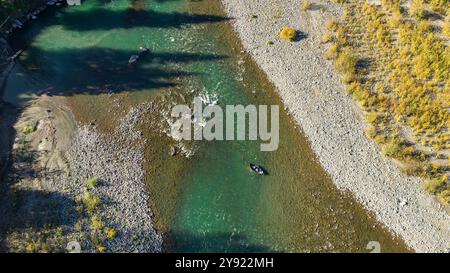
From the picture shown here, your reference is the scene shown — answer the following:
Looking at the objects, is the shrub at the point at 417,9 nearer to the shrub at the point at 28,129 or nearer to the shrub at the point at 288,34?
the shrub at the point at 288,34

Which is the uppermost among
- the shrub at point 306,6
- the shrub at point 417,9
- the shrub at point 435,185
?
the shrub at point 306,6

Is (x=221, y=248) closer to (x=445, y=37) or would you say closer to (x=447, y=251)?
(x=447, y=251)

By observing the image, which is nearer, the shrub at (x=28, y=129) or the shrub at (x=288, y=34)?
the shrub at (x=28, y=129)

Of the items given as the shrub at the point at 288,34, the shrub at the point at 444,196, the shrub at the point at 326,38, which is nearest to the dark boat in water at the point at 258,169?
the shrub at the point at 288,34

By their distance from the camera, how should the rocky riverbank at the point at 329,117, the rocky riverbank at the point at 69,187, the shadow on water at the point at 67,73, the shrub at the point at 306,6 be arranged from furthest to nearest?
the shrub at the point at 306,6 < the rocky riverbank at the point at 329,117 < the shadow on water at the point at 67,73 < the rocky riverbank at the point at 69,187

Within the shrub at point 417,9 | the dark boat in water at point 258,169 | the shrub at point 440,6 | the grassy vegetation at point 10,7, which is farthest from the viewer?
the shrub at point 440,6
